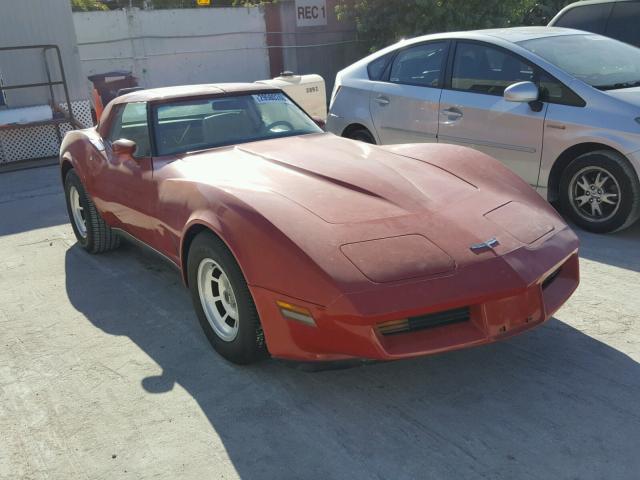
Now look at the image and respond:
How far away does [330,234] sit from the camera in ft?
9.24

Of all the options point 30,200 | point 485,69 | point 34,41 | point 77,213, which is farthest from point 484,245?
point 34,41

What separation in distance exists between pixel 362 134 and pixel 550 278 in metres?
3.95

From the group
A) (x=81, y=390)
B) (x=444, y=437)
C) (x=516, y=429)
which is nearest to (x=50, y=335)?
(x=81, y=390)

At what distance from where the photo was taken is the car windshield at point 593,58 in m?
5.12

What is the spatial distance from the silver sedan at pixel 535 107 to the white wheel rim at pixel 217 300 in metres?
2.98

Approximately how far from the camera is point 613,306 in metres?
3.71

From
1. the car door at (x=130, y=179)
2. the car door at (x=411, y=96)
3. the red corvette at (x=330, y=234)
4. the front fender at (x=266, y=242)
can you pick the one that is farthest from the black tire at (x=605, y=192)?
the car door at (x=130, y=179)

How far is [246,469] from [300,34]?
15.0 metres

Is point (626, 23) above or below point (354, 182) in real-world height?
above

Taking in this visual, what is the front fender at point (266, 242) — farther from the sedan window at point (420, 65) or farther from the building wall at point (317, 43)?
the building wall at point (317, 43)

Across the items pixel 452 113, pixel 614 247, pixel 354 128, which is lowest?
pixel 614 247

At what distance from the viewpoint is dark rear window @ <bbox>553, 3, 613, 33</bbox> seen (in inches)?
302

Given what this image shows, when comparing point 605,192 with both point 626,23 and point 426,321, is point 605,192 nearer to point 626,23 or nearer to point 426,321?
point 426,321

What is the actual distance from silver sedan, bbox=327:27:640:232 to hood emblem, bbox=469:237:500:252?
7.96ft
